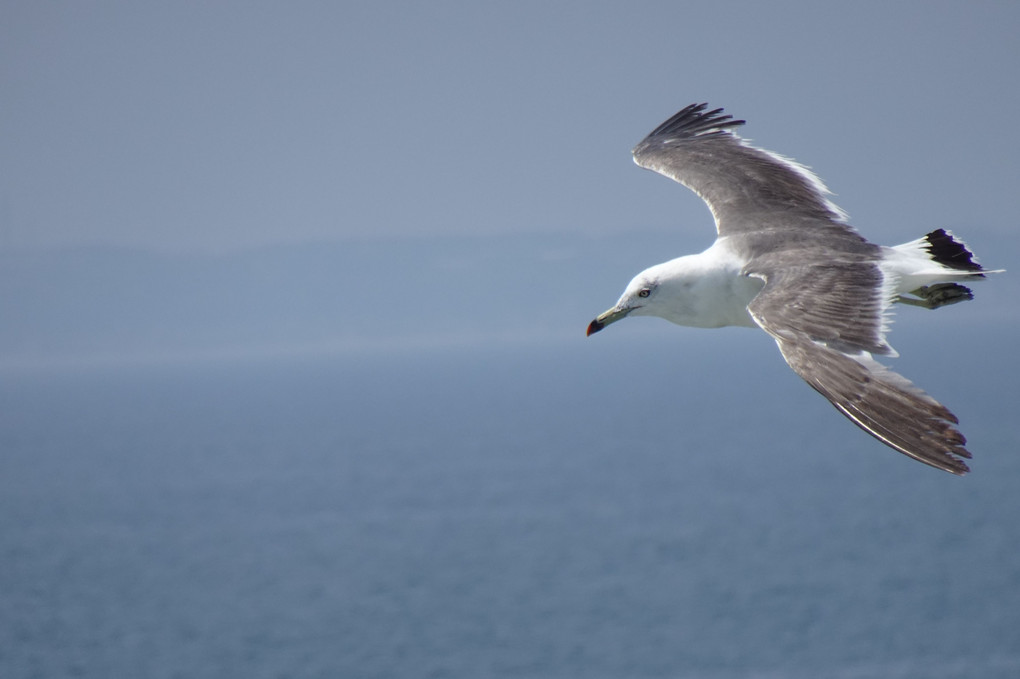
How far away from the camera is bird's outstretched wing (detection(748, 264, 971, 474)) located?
236 inches

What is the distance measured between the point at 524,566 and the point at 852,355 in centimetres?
8285

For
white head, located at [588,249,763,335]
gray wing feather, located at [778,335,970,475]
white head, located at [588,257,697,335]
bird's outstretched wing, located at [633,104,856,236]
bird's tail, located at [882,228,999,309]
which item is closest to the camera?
gray wing feather, located at [778,335,970,475]

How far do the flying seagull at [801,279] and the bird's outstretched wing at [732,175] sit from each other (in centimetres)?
1

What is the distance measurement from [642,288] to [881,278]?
1.87 m

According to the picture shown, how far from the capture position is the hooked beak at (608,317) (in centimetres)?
905

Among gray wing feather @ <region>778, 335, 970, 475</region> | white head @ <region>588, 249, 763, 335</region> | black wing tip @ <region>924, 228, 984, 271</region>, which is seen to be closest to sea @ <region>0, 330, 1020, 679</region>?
white head @ <region>588, 249, 763, 335</region>

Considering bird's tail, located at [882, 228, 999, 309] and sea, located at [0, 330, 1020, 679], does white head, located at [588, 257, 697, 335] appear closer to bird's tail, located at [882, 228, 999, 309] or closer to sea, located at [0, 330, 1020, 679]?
bird's tail, located at [882, 228, 999, 309]

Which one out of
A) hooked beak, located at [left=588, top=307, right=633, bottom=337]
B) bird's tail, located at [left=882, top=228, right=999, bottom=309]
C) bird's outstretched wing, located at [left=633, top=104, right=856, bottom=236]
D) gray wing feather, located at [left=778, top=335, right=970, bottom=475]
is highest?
bird's outstretched wing, located at [left=633, top=104, right=856, bottom=236]

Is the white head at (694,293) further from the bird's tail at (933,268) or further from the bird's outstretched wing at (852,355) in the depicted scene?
the bird's tail at (933,268)

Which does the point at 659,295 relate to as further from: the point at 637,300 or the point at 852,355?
the point at 852,355

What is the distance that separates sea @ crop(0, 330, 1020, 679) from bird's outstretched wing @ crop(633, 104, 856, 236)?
5799 centimetres

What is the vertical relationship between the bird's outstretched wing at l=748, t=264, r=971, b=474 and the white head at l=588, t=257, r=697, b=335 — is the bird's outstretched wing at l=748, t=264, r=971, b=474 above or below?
below

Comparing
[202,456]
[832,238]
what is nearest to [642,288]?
[832,238]

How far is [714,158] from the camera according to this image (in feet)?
37.8
